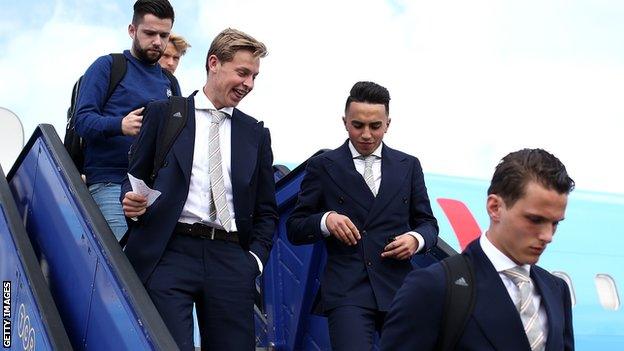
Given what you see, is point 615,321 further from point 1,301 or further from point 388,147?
point 1,301

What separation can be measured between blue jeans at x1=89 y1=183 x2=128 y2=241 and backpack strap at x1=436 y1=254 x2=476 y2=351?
2829 millimetres

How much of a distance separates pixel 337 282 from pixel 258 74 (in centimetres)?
113

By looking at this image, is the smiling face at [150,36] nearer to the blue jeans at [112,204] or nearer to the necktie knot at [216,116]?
the blue jeans at [112,204]

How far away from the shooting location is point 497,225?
8.29ft

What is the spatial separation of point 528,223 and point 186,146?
199 cm

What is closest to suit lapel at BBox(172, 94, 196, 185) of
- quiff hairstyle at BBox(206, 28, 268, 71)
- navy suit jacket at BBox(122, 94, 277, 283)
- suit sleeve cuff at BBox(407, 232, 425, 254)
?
navy suit jacket at BBox(122, 94, 277, 283)

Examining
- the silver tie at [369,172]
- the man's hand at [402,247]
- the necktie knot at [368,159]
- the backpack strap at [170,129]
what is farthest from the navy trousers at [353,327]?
the backpack strap at [170,129]

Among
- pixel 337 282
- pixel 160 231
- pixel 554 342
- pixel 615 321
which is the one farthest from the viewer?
pixel 615 321

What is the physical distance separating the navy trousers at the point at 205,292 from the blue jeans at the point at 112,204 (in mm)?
1080

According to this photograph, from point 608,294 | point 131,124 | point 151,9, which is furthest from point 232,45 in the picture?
point 608,294

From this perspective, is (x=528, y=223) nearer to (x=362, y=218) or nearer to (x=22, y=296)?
(x=362, y=218)

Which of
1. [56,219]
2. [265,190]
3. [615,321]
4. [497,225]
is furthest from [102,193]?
[615,321]

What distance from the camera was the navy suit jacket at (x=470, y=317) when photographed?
2393 mm

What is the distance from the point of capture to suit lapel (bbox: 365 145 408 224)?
4.66 metres
